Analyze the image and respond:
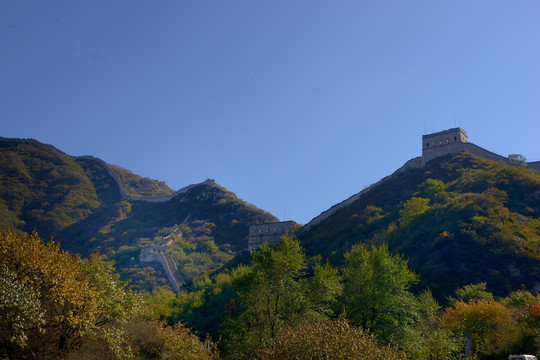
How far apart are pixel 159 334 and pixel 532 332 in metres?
21.7

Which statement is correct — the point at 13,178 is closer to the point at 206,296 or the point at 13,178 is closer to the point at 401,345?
the point at 206,296

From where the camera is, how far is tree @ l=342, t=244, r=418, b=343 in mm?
30078

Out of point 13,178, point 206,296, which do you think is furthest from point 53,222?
point 206,296

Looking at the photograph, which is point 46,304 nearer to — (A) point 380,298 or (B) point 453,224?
(A) point 380,298

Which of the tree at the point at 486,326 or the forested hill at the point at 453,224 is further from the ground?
the forested hill at the point at 453,224

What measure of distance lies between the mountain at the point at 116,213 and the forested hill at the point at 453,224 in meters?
28.2

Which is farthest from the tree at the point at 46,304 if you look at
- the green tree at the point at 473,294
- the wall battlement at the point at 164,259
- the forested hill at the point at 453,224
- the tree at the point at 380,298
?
the wall battlement at the point at 164,259

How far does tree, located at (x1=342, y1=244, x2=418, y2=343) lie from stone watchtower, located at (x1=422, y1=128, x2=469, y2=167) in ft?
199

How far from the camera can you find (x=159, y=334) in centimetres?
2978

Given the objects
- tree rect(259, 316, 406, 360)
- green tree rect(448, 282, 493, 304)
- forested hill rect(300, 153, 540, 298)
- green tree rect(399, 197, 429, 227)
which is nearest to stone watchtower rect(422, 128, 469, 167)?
forested hill rect(300, 153, 540, 298)

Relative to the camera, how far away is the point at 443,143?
90.2 meters

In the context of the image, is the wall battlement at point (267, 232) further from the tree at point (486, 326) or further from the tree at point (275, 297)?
the tree at point (275, 297)

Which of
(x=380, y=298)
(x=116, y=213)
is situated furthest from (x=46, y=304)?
(x=116, y=213)

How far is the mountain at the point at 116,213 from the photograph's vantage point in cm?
10019
